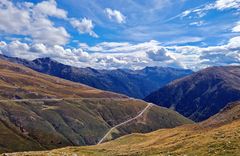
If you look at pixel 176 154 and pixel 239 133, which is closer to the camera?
pixel 176 154

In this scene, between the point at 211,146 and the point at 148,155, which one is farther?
the point at 148,155

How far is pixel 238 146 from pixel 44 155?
2399 cm

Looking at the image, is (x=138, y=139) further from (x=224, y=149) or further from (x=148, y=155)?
(x=224, y=149)

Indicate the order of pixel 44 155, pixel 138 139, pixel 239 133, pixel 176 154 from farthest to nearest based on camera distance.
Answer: pixel 138 139 < pixel 239 133 < pixel 176 154 < pixel 44 155

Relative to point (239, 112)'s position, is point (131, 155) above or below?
below

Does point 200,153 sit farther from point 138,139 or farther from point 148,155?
point 138,139

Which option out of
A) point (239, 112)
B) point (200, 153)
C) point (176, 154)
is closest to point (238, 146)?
point (200, 153)

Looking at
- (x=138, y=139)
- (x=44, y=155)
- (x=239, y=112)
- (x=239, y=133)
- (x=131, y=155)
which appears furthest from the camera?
(x=138, y=139)

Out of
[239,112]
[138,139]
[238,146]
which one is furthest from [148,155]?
[138,139]

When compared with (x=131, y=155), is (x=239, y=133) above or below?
above

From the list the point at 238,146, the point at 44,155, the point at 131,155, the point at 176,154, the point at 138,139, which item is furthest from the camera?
the point at 138,139

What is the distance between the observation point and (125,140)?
409 ft

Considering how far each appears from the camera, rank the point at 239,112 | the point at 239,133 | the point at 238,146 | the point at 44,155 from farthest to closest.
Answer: the point at 239,112 → the point at 239,133 → the point at 238,146 → the point at 44,155

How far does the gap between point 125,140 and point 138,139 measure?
4647 millimetres
